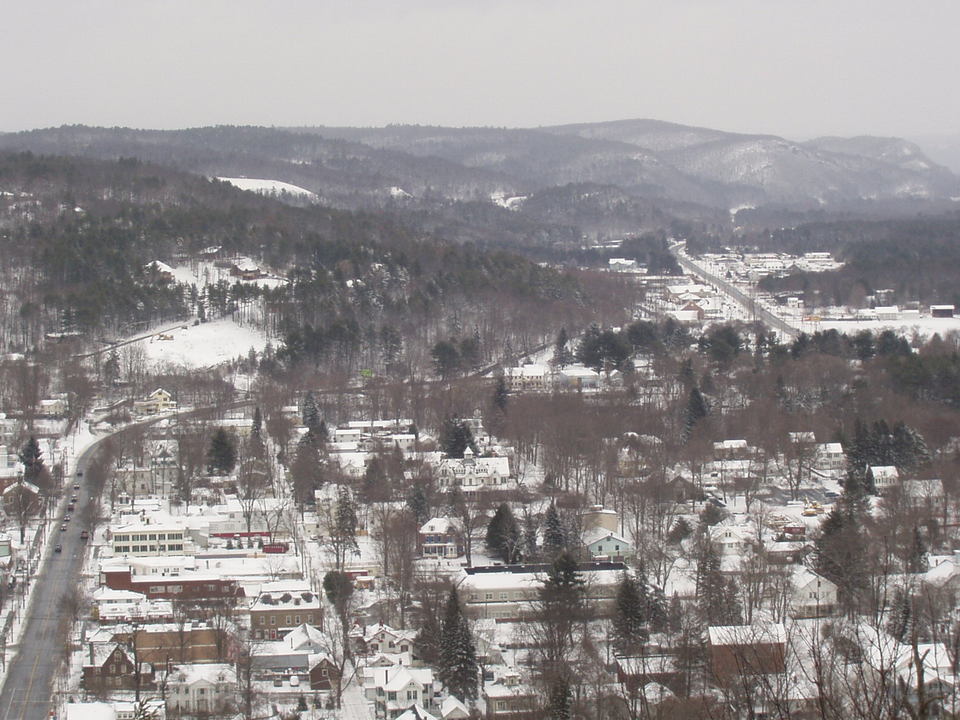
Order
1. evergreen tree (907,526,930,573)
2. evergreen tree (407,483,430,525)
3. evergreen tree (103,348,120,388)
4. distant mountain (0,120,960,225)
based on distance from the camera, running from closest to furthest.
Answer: evergreen tree (907,526,930,573)
evergreen tree (407,483,430,525)
evergreen tree (103,348,120,388)
distant mountain (0,120,960,225)

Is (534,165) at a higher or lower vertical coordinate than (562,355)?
higher

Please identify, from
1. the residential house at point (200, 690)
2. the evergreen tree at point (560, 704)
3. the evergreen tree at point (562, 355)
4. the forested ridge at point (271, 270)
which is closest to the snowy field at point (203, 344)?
the forested ridge at point (271, 270)

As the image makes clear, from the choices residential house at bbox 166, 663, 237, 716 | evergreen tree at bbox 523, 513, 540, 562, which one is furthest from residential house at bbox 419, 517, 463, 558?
residential house at bbox 166, 663, 237, 716

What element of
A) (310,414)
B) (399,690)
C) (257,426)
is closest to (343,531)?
(399,690)

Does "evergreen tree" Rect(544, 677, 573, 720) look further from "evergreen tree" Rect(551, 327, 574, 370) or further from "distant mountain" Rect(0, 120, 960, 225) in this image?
"distant mountain" Rect(0, 120, 960, 225)

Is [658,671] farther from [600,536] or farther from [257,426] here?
[257,426]

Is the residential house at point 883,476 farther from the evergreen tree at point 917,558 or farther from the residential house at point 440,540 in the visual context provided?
the residential house at point 440,540
